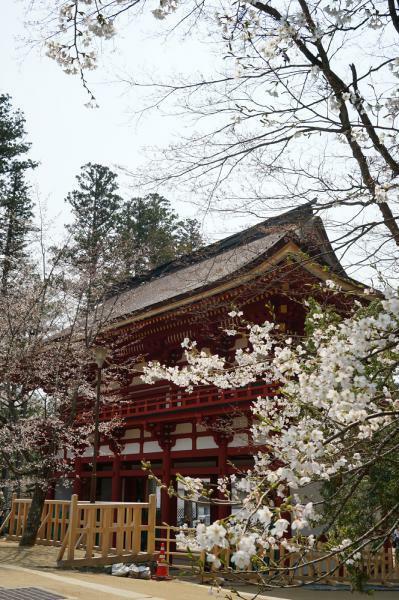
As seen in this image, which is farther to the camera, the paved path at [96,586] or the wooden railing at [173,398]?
the wooden railing at [173,398]

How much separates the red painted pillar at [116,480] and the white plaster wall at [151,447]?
1.19 metres

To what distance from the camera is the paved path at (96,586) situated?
711 cm

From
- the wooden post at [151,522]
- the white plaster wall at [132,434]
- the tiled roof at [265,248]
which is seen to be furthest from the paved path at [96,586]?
the white plaster wall at [132,434]

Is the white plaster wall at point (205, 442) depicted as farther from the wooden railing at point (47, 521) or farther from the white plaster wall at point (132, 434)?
the wooden railing at point (47, 521)

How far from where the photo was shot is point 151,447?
1602cm

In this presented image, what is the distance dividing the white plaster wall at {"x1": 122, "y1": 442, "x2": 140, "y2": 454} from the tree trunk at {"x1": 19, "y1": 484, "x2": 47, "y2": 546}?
313cm

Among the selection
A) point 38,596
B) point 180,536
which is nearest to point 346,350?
point 180,536

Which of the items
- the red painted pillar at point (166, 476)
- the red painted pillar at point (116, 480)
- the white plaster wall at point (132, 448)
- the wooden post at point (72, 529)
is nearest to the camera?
the wooden post at point (72, 529)

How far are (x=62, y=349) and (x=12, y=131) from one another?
1896 centimetres

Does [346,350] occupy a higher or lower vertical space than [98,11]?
lower

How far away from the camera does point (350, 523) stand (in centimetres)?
822

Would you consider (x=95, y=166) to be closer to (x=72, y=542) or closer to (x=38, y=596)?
(x=72, y=542)

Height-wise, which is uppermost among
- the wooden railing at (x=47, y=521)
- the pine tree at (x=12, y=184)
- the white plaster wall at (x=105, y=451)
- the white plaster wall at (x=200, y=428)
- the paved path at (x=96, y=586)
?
the pine tree at (x=12, y=184)

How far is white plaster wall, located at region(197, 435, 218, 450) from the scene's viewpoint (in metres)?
13.9
